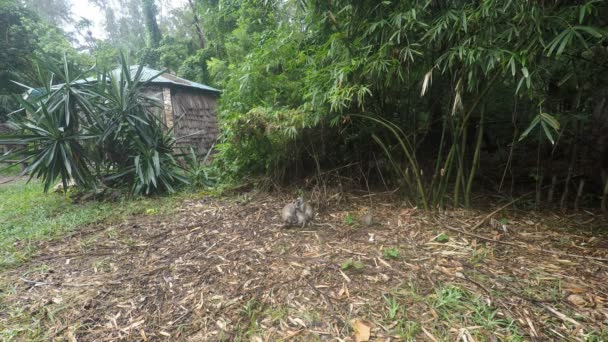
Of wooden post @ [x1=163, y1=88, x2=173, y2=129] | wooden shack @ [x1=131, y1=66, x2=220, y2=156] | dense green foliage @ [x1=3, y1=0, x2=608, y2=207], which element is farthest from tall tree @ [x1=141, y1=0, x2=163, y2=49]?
dense green foliage @ [x1=3, y1=0, x2=608, y2=207]

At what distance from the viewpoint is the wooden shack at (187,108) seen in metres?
5.60

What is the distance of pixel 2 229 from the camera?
2.67 m

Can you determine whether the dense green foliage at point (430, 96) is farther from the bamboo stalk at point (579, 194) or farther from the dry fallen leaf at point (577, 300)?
the dry fallen leaf at point (577, 300)

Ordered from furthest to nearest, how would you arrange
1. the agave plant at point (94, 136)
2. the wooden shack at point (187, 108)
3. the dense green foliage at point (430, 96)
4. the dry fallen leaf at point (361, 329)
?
the wooden shack at point (187, 108)
the agave plant at point (94, 136)
the dense green foliage at point (430, 96)
the dry fallen leaf at point (361, 329)

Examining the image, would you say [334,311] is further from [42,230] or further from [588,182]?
[42,230]

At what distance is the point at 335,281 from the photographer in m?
1.53

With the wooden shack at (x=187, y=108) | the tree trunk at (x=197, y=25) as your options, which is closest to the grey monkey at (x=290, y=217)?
the wooden shack at (x=187, y=108)

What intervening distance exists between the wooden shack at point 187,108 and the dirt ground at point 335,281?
3645 mm

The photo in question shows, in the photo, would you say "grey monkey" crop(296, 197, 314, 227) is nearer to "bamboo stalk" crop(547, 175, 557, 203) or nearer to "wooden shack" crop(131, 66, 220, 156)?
"bamboo stalk" crop(547, 175, 557, 203)

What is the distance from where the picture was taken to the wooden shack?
18.4 feet

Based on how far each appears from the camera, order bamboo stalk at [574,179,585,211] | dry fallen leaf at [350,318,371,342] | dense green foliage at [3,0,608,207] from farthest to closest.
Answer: bamboo stalk at [574,179,585,211] → dense green foliage at [3,0,608,207] → dry fallen leaf at [350,318,371,342]

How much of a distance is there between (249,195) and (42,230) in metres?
1.91

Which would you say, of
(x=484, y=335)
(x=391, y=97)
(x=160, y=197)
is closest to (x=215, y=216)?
(x=160, y=197)

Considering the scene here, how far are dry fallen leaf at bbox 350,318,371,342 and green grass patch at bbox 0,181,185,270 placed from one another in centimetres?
235
